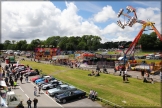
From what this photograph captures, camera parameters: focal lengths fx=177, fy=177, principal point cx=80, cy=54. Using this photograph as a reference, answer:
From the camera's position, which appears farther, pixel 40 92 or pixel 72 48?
pixel 72 48

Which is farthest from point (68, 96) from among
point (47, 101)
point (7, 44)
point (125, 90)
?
point (7, 44)

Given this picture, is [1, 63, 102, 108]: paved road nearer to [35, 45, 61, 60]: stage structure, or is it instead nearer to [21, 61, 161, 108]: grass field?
[21, 61, 161, 108]: grass field

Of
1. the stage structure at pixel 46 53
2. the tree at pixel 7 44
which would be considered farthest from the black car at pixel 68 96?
the tree at pixel 7 44

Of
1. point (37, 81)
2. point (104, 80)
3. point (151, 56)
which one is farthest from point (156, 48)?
point (37, 81)

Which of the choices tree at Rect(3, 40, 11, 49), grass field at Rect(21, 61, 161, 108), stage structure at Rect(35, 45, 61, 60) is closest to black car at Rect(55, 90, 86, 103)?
grass field at Rect(21, 61, 161, 108)

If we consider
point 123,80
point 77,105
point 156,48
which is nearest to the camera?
point 77,105

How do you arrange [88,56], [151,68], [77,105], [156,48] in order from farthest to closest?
[156,48], [88,56], [151,68], [77,105]

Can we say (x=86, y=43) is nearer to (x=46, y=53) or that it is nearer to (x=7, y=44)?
(x=46, y=53)

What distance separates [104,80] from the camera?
3167 centimetres

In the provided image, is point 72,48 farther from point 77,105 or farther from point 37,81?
point 77,105

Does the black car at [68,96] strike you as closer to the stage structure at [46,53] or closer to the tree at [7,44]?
the stage structure at [46,53]

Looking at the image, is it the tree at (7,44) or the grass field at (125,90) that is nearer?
the grass field at (125,90)

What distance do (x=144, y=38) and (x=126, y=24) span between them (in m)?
68.2

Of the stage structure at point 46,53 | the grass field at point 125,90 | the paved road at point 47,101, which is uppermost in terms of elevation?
the stage structure at point 46,53
